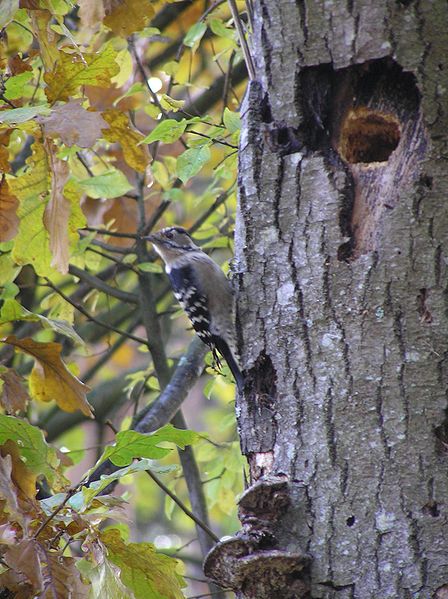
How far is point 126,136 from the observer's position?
160 inches

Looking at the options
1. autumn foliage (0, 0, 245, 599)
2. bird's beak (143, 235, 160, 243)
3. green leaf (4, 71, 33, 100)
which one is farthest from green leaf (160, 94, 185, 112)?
bird's beak (143, 235, 160, 243)

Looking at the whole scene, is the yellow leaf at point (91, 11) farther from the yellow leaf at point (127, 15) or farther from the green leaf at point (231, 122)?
the green leaf at point (231, 122)

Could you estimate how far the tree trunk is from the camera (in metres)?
2.68

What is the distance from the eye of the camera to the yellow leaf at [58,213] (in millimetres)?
3074

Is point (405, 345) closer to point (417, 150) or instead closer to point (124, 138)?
point (417, 150)

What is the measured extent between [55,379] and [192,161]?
102 centimetres

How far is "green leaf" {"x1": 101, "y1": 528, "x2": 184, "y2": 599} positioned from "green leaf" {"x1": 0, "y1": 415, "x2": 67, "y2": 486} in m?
0.31

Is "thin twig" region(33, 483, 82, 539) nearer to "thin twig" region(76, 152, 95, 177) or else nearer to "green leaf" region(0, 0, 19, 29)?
"green leaf" region(0, 0, 19, 29)

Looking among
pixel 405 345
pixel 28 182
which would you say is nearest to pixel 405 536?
pixel 405 345

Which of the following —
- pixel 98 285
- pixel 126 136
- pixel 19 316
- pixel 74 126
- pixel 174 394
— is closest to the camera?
pixel 74 126

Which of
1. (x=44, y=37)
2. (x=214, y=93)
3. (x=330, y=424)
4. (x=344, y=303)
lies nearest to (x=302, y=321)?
(x=344, y=303)

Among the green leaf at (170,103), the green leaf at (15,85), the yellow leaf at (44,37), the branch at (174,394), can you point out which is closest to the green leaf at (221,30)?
the green leaf at (170,103)

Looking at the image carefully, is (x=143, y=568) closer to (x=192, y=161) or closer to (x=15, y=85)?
(x=192, y=161)

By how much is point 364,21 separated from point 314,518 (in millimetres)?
1620
